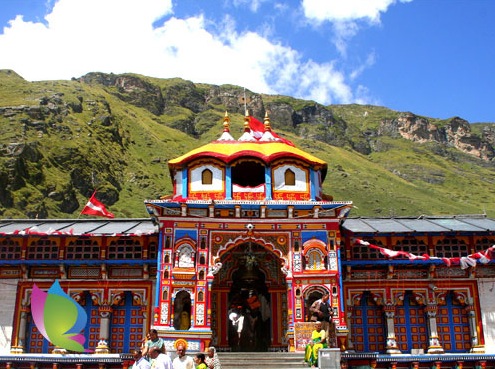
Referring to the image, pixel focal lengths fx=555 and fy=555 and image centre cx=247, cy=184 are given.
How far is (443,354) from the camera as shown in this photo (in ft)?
70.8

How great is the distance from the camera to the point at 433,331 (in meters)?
23.1

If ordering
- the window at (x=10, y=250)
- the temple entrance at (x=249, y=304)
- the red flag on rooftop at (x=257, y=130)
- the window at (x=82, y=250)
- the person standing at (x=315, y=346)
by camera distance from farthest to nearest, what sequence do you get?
the red flag on rooftop at (x=257, y=130), the window at (x=10, y=250), the window at (x=82, y=250), the temple entrance at (x=249, y=304), the person standing at (x=315, y=346)

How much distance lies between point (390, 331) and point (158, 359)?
1489 centimetres

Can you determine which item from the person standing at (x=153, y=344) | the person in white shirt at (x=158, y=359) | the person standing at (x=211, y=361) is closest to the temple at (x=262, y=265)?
the person standing at (x=211, y=361)

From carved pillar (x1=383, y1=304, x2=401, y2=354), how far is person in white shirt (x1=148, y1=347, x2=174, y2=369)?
47.2 feet

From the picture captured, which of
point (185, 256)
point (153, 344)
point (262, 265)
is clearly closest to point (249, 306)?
point (262, 265)

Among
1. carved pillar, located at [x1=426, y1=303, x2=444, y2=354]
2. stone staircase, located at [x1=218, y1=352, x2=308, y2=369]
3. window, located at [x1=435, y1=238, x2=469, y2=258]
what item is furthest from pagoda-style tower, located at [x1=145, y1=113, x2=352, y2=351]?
window, located at [x1=435, y1=238, x2=469, y2=258]

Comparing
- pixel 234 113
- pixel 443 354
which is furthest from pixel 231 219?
pixel 234 113

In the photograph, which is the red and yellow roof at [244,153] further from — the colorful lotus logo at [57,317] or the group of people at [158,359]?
the group of people at [158,359]

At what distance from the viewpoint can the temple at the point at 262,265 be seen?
71.4 ft

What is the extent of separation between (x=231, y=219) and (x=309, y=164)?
4027 mm

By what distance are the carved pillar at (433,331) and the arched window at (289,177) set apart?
784cm

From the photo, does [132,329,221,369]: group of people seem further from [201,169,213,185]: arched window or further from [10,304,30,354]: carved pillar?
[10,304,30,354]: carved pillar

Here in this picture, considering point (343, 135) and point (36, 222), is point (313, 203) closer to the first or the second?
point (36, 222)
